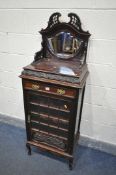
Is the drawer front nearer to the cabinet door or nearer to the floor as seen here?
the cabinet door

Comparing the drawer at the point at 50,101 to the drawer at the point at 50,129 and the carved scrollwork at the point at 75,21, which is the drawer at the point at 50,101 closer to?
the drawer at the point at 50,129

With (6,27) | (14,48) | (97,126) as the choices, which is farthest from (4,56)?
(97,126)

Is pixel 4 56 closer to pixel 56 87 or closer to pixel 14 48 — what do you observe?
pixel 14 48

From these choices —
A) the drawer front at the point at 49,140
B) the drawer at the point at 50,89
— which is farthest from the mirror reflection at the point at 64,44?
the drawer front at the point at 49,140

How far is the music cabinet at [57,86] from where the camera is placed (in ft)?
4.65

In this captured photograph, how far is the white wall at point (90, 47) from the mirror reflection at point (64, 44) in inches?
5.5

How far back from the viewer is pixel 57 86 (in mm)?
1413

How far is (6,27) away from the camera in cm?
189

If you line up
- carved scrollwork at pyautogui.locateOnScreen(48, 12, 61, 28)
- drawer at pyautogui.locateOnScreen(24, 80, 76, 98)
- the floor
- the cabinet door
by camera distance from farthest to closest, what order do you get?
the floor → carved scrollwork at pyautogui.locateOnScreen(48, 12, 61, 28) → the cabinet door → drawer at pyautogui.locateOnScreen(24, 80, 76, 98)

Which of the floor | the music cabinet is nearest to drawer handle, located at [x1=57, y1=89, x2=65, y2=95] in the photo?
the music cabinet

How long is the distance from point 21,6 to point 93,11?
707 millimetres

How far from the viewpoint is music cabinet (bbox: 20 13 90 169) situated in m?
1.42

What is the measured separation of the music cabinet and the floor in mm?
147

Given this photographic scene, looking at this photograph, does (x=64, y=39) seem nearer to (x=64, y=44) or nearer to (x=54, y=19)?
(x=64, y=44)
